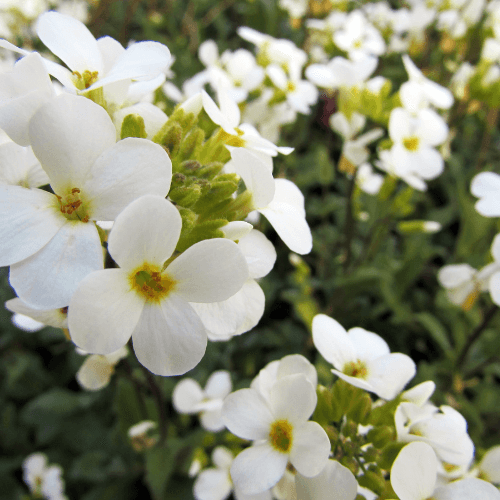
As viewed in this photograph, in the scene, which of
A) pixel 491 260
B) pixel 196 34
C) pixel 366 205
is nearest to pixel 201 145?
pixel 491 260

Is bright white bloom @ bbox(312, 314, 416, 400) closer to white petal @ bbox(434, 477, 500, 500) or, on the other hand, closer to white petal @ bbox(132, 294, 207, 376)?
white petal @ bbox(434, 477, 500, 500)

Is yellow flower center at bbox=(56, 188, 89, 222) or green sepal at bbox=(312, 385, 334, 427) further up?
yellow flower center at bbox=(56, 188, 89, 222)

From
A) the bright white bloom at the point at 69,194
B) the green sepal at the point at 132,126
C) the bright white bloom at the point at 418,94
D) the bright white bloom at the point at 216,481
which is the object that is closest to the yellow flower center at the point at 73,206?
the bright white bloom at the point at 69,194

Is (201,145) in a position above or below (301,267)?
above

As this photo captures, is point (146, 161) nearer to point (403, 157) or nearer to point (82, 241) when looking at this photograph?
point (82, 241)

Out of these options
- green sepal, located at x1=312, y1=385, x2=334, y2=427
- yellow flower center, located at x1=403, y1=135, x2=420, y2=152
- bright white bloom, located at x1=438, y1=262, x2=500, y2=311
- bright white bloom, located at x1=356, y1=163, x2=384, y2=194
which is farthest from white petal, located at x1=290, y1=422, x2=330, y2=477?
bright white bloom, located at x1=356, y1=163, x2=384, y2=194

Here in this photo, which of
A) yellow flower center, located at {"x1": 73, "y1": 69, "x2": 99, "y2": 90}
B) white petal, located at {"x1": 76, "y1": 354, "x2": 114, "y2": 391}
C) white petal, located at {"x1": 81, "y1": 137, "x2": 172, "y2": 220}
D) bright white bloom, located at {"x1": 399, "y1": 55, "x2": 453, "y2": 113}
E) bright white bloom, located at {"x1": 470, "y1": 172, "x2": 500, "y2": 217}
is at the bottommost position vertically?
white petal, located at {"x1": 76, "y1": 354, "x2": 114, "y2": 391}
